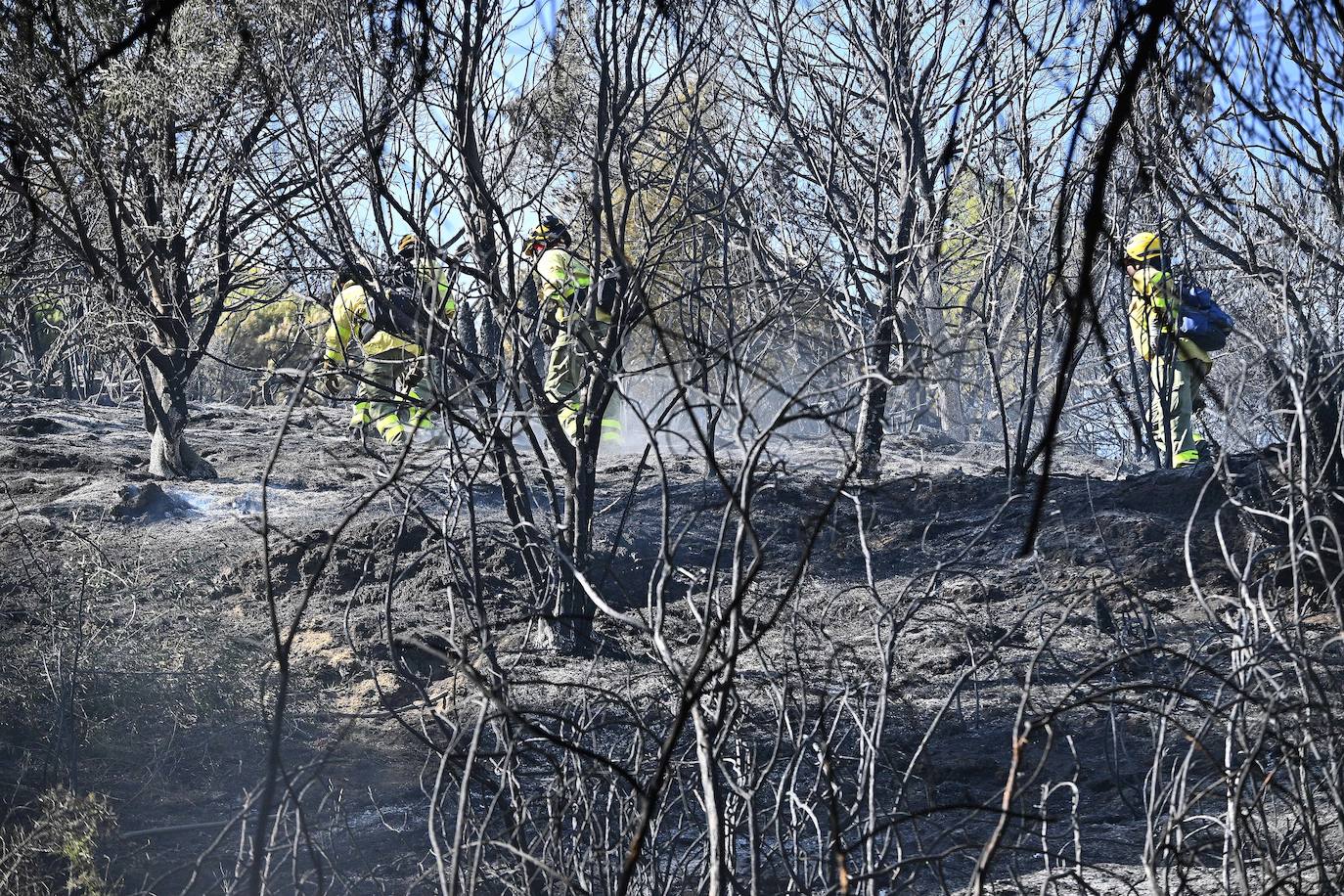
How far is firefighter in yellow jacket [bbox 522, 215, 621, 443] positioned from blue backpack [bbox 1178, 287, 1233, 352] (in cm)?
383

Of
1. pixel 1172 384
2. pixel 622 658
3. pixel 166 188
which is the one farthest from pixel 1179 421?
pixel 166 188

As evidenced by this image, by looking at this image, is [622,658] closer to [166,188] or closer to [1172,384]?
[1172,384]

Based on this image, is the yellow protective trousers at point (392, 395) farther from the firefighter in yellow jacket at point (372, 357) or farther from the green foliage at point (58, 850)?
the green foliage at point (58, 850)

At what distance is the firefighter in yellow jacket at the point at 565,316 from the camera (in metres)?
4.63

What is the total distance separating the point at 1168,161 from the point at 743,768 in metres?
3.79

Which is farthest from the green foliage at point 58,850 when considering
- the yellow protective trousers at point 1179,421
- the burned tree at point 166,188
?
the yellow protective trousers at point 1179,421

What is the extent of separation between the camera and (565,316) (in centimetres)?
476

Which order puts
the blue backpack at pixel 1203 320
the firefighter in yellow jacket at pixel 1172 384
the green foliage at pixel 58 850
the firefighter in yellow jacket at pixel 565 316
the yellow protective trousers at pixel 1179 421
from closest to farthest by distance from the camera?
the green foliage at pixel 58 850, the firefighter in yellow jacket at pixel 565 316, the firefighter in yellow jacket at pixel 1172 384, the blue backpack at pixel 1203 320, the yellow protective trousers at pixel 1179 421

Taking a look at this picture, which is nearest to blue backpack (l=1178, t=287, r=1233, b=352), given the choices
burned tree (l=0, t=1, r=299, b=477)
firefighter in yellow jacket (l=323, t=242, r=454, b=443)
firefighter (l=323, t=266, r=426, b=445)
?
firefighter in yellow jacket (l=323, t=242, r=454, b=443)

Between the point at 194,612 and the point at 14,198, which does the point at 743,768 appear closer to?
the point at 194,612

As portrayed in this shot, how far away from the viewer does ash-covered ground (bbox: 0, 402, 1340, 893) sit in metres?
3.08

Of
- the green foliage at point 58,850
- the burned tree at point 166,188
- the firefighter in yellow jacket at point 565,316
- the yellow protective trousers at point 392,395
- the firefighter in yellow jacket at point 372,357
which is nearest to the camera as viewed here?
the yellow protective trousers at point 392,395

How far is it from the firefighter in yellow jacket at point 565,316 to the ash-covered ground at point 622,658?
0.59 m

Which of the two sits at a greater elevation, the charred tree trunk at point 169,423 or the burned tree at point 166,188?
the burned tree at point 166,188
